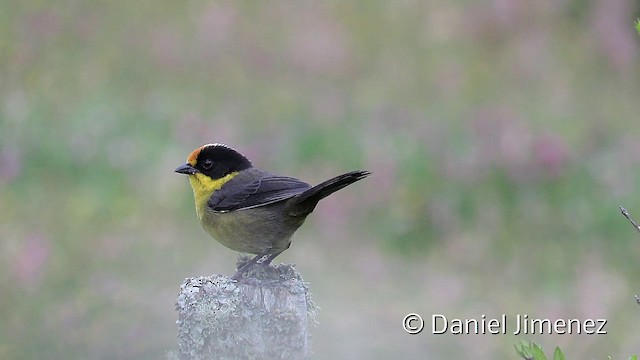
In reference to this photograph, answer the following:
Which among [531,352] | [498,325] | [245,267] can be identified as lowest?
[531,352]

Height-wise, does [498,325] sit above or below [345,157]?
→ below

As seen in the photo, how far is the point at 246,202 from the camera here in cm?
504

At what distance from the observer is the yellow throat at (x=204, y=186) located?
5211mm

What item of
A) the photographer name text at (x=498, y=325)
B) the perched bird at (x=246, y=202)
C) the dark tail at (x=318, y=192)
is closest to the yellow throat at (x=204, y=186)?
the perched bird at (x=246, y=202)

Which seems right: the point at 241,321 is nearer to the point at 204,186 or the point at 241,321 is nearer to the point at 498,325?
the point at 204,186

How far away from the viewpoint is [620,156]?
10469mm

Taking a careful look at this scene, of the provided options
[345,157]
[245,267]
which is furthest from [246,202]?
[345,157]

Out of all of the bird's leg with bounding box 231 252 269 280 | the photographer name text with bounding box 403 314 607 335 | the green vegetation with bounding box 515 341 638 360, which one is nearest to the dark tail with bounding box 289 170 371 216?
the bird's leg with bounding box 231 252 269 280

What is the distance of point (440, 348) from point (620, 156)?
362cm

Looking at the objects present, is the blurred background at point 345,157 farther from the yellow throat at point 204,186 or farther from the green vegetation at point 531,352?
the green vegetation at point 531,352

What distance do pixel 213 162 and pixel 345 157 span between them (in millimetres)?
4853

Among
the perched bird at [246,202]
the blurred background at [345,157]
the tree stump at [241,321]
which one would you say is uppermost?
the blurred background at [345,157]

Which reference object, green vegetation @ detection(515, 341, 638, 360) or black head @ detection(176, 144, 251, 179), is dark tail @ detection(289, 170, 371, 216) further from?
green vegetation @ detection(515, 341, 638, 360)

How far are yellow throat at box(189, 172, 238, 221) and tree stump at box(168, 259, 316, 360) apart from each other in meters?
1.66
